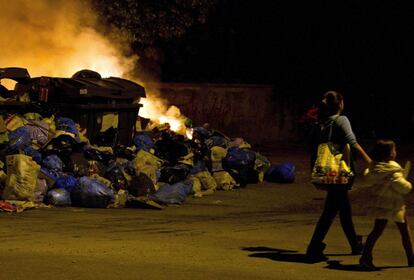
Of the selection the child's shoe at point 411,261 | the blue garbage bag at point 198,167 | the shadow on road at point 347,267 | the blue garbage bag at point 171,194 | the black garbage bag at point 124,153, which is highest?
the black garbage bag at point 124,153

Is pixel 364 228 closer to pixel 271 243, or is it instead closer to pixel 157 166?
pixel 271 243

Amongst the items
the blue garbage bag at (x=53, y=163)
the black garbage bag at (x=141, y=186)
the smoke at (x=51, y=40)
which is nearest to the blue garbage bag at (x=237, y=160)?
the black garbage bag at (x=141, y=186)

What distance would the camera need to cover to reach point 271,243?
398 inches

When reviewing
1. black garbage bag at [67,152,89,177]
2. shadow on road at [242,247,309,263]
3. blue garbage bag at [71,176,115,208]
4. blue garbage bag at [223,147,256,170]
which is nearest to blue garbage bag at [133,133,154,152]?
blue garbage bag at [223,147,256,170]

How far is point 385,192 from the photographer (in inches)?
332

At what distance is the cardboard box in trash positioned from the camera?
52.7 ft

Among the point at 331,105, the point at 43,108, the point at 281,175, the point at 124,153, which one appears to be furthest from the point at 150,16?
the point at 331,105

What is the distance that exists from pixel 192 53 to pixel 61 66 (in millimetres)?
5207

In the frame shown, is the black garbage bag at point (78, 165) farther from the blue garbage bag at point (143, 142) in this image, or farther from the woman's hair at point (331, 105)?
the woman's hair at point (331, 105)

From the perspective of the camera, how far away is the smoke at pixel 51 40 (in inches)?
851

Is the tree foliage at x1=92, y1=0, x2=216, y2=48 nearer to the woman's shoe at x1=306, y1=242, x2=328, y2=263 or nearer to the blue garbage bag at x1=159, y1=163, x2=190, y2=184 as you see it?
the blue garbage bag at x1=159, y1=163, x2=190, y2=184

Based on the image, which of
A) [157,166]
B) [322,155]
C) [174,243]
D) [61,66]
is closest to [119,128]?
[157,166]

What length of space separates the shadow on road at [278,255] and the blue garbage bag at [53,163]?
4880 millimetres

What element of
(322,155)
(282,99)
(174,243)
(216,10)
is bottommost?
(174,243)
